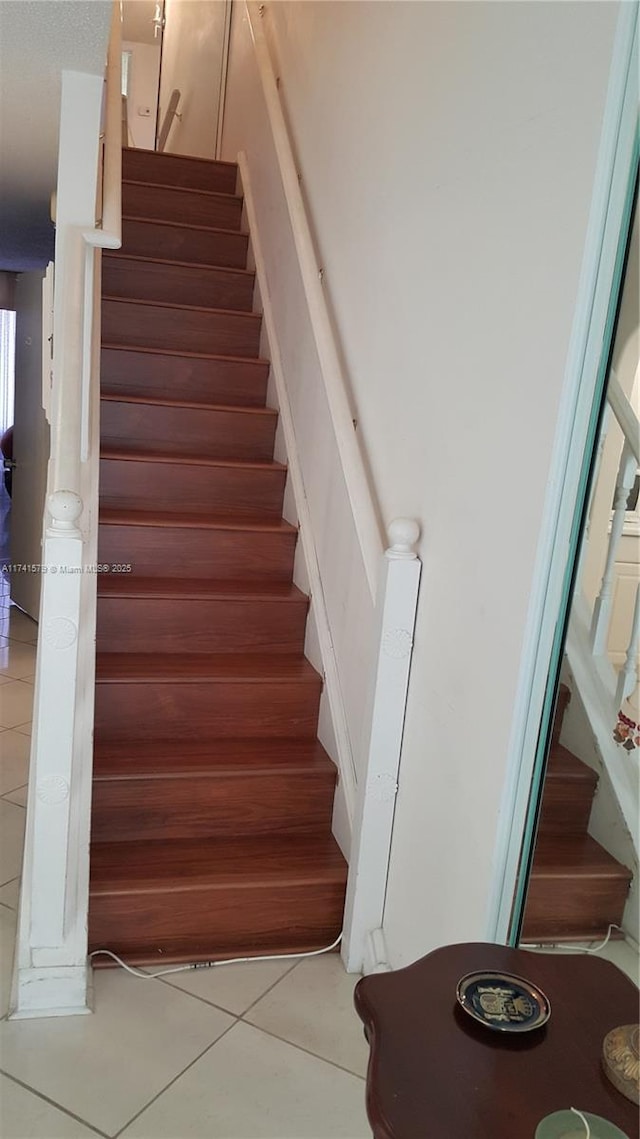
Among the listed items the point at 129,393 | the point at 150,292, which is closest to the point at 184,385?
the point at 129,393

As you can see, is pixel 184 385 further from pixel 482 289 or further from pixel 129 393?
pixel 482 289

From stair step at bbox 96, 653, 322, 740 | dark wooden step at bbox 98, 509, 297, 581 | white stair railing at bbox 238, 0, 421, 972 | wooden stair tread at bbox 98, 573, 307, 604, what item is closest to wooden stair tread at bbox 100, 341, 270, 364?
white stair railing at bbox 238, 0, 421, 972

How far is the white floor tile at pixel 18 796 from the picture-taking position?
9.48 ft

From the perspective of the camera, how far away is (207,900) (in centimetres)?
221

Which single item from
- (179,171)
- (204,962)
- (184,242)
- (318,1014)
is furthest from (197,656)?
(179,171)

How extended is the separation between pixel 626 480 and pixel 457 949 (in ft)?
2.29

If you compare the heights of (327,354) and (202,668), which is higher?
(327,354)

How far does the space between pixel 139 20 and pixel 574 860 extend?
25.8ft

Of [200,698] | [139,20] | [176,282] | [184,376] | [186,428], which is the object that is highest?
[139,20]

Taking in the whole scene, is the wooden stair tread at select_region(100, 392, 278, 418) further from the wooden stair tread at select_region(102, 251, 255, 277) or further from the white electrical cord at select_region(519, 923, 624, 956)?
the white electrical cord at select_region(519, 923, 624, 956)

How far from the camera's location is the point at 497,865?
1.61 m

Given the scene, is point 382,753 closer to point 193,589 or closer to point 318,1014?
point 318,1014

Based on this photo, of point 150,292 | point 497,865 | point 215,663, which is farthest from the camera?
point 150,292

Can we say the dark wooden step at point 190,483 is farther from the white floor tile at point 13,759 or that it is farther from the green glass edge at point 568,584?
the green glass edge at point 568,584
